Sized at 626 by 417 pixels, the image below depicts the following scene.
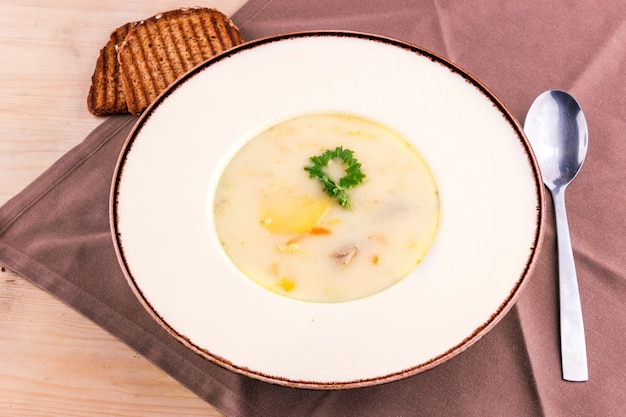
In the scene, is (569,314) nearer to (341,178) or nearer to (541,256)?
(541,256)

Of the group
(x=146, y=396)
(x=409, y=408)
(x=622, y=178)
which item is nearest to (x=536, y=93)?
(x=622, y=178)

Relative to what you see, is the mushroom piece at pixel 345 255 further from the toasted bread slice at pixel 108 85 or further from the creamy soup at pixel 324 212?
the toasted bread slice at pixel 108 85

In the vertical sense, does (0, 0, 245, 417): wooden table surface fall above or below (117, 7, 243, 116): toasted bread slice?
below

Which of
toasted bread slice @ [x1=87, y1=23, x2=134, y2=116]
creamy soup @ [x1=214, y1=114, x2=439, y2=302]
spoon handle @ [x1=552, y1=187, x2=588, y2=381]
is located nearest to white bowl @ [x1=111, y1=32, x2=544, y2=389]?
creamy soup @ [x1=214, y1=114, x2=439, y2=302]

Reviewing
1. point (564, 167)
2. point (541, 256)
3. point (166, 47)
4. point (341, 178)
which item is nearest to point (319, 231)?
point (341, 178)

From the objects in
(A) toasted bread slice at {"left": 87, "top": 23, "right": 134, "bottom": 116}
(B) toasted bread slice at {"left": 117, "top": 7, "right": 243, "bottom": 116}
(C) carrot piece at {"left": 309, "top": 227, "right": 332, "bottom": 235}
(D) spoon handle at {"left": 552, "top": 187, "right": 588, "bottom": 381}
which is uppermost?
(B) toasted bread slice at {"left": 117, "top": 7, "right": 243, "bottom": 116}

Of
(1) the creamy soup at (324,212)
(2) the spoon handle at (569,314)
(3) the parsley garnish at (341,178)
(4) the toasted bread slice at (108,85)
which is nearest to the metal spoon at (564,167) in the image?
(2) the spoon handle at (569,314)

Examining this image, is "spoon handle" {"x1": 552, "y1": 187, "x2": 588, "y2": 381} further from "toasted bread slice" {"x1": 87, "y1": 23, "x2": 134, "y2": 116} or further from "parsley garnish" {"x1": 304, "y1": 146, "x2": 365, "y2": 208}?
"toasted bread slice" {"x1": 87, "y1": 23, "x2": 134, "y2": 116}
